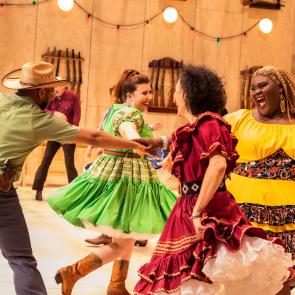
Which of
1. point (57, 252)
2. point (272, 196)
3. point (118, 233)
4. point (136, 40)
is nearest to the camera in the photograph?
point (272, 196)

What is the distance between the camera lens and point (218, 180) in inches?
106

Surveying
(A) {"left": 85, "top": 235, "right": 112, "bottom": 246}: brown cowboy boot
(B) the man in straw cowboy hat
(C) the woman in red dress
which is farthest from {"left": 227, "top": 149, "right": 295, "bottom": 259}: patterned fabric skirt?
(A) {"left": 85, "top": 235, "right": 112, "bottom": 246}: brown cowboy boot

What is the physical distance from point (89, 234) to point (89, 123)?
4578 millimetres

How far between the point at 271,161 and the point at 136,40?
7.61 meters

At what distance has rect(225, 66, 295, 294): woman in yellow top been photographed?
130 inches

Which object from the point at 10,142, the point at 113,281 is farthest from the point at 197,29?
the point at 10,142

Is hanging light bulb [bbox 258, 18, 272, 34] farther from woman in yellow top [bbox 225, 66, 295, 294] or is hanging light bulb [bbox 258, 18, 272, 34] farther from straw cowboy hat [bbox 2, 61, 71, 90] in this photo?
straw cowboy hat [bbox 2, 61, 71, 90]

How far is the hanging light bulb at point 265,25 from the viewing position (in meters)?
11.0

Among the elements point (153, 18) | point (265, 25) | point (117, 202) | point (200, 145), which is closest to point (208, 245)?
point (200, 145)

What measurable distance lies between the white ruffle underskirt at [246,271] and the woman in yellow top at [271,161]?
0.44 metres

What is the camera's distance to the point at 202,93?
2865 mm

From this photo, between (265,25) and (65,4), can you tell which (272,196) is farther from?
(265,25)

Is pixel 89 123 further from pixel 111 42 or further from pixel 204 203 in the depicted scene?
pixel 204 203

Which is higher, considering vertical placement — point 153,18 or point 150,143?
point 153,18
